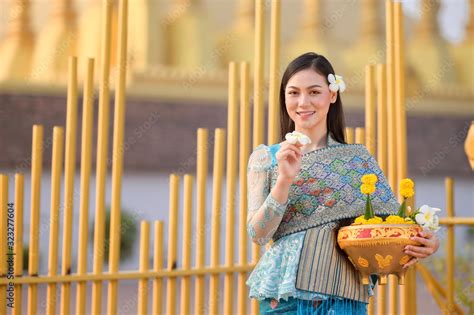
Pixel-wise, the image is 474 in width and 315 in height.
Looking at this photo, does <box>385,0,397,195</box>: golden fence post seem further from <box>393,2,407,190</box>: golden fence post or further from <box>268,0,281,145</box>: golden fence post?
<box>268,0,281,145</box>: golden fence post

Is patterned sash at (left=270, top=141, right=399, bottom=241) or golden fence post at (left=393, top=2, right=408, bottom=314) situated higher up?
golden fence post at (left=393, top=2, right=408, bottom=314)

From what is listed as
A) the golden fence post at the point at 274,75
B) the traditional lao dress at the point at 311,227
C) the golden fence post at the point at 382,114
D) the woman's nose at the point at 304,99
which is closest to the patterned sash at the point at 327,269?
the traditional lao dress at the point at 311,227

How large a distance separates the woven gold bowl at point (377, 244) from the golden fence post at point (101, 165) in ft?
3.80

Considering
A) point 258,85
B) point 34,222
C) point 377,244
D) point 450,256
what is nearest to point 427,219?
point 377,244

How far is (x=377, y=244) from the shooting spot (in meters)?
2.27

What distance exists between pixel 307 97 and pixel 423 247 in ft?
1.68

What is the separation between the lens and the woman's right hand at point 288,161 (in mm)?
2188

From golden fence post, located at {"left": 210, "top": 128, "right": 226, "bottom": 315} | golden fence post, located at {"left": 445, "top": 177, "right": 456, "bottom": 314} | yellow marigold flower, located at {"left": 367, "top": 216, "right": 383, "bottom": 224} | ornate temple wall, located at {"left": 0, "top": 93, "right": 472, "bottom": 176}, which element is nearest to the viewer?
yellow marigold flower, located at {"left": 367, "top": 216, "right": 383, "bottom": 224}

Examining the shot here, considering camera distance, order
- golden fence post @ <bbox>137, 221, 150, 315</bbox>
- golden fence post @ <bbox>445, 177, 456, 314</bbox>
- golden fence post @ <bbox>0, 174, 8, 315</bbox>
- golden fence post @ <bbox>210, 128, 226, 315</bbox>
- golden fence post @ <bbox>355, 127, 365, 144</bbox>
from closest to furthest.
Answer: golden fence post @ <bbox>0, 174, 8, 315</bbox>
golden fence post @ <bbox>137, 221, 150, 315</bbox>
golden fence post @ <bbox>210, 128, 226, 315</bbox>
golden fence post @ <bbox>355, 127, 365, 144</bbox>
golden fence post @ <bbox>445, 177, 456, 314</bbox>

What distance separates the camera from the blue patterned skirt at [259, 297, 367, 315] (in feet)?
7.49

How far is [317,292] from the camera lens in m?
2.26

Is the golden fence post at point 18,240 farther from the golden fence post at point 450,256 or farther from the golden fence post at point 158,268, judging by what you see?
the golden fence post at point 450,256

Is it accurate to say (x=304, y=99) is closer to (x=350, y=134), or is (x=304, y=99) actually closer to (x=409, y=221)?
(x=409, y=221)

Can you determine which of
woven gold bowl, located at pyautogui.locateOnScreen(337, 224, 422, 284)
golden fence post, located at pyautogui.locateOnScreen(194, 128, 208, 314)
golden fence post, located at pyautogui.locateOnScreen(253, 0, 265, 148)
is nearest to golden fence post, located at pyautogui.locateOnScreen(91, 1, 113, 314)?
golden fence post, located at pyautogui.locateOnScreen(194, 128, 208, 314)
